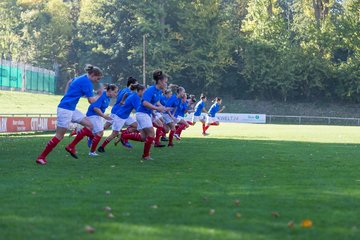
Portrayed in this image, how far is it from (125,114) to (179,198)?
10.0 meters

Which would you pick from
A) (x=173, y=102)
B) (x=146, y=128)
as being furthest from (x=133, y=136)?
(x=173, y=102)

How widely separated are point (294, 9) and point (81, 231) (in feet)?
288

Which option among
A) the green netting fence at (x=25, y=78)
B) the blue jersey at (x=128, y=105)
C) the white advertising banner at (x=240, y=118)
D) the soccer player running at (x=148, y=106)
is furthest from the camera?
the white advertising banner at (x=240, y=118)

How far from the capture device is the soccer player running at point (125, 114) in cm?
1834

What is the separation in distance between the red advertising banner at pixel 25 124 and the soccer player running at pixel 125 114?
15593 millimetres

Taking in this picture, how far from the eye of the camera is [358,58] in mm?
75500

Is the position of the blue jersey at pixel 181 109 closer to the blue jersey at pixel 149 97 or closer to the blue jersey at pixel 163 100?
the blue jersey at pixel 163 100

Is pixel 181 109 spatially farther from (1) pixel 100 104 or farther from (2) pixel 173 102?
(1) pixel 100 104

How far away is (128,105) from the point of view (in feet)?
62.4

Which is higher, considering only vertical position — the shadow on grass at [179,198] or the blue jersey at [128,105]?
the blue jersey at [128,105]

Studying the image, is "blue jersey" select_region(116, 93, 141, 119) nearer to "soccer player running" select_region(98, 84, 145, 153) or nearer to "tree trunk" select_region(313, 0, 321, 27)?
"soccer player running" select_region(98, 84, 145, 153)

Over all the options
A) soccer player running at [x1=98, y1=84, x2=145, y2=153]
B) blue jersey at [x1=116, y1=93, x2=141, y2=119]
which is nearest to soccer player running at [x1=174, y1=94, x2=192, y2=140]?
soccer player running at [x1=98, y1=84, x2=145, y2=153]

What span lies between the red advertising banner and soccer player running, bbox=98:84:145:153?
1559cm

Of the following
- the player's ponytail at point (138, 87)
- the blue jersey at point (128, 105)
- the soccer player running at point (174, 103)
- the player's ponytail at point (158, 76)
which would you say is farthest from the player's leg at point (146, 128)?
the soccer player running at point (174, 103)
